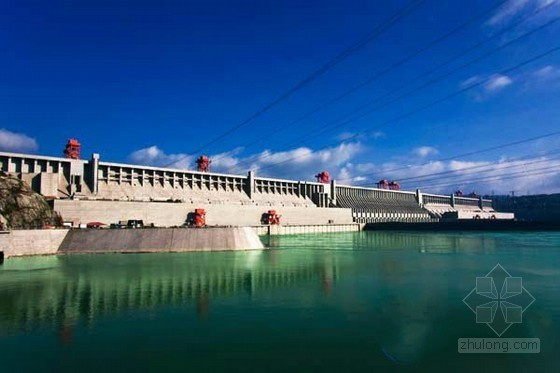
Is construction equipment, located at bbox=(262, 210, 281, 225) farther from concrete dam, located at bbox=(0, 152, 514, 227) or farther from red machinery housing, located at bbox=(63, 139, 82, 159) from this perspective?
red machinery housing, located at bbox=(63, 139, 82, 159)

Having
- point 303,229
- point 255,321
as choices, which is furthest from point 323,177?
point 255,321

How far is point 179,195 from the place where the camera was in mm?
92312

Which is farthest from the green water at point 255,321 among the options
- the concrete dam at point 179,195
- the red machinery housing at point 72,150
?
the red machinery housing at point 72,150

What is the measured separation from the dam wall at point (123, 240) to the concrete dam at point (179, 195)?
20229 millimetres

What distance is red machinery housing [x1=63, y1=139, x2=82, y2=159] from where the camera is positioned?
8188 cm

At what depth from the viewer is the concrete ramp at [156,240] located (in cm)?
4450

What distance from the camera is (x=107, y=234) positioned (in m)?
46.0

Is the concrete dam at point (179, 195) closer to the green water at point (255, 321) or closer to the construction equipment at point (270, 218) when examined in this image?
the construction equipment at point (270, 218)

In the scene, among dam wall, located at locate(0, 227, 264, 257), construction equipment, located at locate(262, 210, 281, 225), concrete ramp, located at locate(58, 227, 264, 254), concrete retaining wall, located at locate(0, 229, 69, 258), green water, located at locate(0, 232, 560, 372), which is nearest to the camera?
green water, located at locate(0, 232, 560, 372)

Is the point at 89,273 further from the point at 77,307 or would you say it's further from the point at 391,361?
the point at 391,361

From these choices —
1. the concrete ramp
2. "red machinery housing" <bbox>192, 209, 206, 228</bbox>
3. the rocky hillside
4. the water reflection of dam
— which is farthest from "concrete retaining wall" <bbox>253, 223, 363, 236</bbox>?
the water reflection of dam

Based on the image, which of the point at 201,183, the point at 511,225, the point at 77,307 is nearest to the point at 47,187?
the point at 201,183

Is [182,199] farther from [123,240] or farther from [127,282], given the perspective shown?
[127,282]

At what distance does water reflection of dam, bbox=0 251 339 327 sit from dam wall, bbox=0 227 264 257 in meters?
2.94
